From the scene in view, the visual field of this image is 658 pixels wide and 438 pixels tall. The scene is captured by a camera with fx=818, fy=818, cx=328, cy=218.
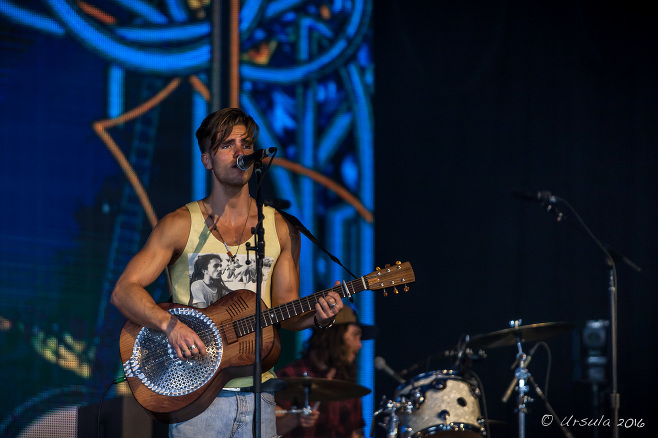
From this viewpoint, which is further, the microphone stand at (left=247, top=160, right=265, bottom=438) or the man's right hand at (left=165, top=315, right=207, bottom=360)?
the man's right hand at (left=165, top=315, right=207, bottom=360)

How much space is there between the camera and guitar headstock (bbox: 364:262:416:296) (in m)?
3.84

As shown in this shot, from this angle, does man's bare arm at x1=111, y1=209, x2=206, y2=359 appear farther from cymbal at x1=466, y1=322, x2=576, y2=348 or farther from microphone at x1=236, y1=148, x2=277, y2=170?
cymbal at x1=466, y1=322, x2=576, y2=348

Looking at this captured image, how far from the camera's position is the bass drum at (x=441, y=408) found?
5.30 metres

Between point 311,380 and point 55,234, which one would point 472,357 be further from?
point 55,234

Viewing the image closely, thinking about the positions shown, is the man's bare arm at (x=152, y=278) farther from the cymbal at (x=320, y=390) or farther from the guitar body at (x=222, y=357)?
the cymbal at (x=320, y=390)

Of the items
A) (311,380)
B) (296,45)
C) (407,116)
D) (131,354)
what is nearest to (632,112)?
(407,116)

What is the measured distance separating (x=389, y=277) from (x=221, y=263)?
0.79 metres

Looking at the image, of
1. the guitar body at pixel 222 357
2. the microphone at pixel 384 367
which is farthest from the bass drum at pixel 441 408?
the guitar body at pixel 222 357

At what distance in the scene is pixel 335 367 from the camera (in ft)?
20.0

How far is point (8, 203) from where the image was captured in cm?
564

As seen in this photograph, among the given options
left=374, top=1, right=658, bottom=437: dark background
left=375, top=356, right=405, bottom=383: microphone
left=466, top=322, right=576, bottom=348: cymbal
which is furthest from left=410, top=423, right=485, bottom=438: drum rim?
left=374, top=1, right=658, bottom=437: dark background

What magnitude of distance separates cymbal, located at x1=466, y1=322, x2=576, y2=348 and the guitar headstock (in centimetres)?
169

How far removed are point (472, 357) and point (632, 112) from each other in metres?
2.77

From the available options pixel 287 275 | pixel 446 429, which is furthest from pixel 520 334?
pixel 287 275
